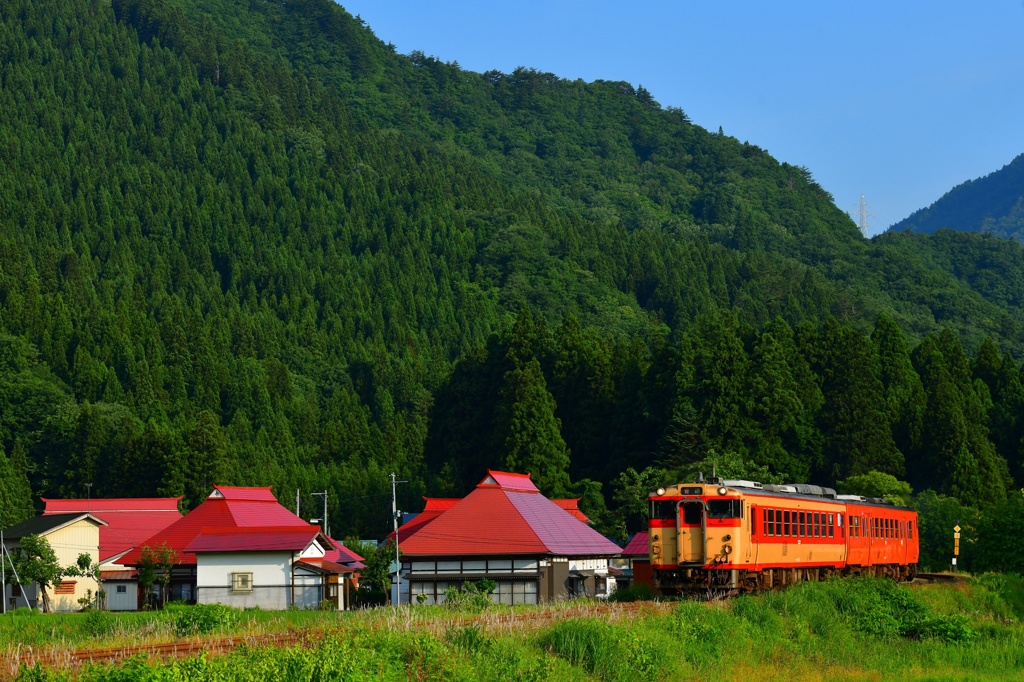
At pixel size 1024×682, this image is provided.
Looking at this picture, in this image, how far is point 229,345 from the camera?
144 m

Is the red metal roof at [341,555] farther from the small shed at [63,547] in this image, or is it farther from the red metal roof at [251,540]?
the small shed at [63,547]

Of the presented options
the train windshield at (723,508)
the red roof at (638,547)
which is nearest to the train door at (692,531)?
the train windshield at (723,508)

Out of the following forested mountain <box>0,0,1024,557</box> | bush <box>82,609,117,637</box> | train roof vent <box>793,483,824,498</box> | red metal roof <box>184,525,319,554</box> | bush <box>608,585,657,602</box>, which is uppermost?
forested mountain <box>0,0,1024,557</box>

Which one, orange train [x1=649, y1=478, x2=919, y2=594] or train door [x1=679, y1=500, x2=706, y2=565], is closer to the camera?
orange train [x1=649, y1=478, x2=919, y2=594]

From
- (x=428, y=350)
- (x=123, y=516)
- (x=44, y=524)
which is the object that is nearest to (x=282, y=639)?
(x=44, y=524)

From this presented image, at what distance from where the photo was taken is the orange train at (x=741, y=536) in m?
31.3

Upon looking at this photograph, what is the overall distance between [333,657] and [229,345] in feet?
422

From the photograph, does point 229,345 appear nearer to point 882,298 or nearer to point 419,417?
point 419,417

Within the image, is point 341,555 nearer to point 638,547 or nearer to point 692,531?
point 638,547

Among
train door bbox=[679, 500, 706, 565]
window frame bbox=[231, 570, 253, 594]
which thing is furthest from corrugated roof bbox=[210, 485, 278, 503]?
train door bbox=[679, 500, 706, 565]

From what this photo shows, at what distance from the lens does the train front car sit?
31219 millimetres

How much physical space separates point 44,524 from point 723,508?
41.2 m

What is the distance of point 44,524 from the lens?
62500 millimetres

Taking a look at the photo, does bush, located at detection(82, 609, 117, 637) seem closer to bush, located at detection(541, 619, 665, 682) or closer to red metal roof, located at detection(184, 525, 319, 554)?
bush, located at detection(541, 619, 665, 682)
